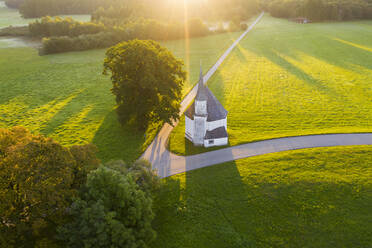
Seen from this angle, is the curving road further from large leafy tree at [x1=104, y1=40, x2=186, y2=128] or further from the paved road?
large leafy tree at [x1=104, y1=40, x2=186, y2=128]

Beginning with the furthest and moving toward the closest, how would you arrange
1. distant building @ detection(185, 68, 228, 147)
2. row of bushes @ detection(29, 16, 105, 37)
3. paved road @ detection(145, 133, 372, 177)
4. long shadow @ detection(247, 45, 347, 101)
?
row of bushes @ detection(29, 16, 105, 37) < long shadow @ detection(247, 45, 347, 101) < distant building @ detection(185, 68, 228, 147) < paved road @ detection(145, 133, 372, 177)

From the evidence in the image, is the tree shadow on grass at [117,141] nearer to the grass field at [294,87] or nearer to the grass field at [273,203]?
the grass field at [294,87]

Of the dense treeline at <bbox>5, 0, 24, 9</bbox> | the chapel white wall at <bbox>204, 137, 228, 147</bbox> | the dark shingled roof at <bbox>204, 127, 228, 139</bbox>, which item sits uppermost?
the dense treeline at <bbox>5, 0, 24, 9</bbox>

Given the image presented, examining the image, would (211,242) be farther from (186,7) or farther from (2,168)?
(186,7)

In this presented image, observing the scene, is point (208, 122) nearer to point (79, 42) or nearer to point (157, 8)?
point (79, 42)

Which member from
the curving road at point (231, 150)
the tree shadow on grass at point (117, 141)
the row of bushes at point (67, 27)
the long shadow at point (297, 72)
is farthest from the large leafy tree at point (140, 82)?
the row of bushes at point (67, 27)

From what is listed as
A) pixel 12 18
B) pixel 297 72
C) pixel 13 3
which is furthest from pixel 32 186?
pixel 13 3

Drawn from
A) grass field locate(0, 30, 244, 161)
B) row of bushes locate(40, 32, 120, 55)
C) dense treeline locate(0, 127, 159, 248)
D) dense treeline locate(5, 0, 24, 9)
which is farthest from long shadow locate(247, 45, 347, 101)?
dense treeline locate(5, 0, 24, 9)

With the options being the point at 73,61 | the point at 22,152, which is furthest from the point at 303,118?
the point at 73,61
